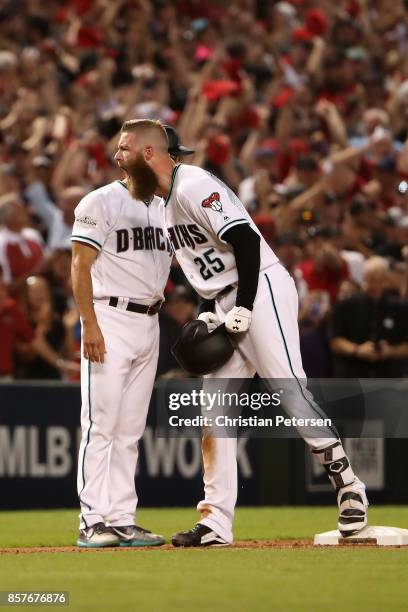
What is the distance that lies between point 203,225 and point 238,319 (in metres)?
0.60

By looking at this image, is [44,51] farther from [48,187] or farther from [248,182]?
[248,182]

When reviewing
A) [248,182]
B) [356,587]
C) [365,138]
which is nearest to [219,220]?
[356,587]

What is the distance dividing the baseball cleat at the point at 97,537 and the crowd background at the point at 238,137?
393 cm

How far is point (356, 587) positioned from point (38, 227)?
9.92 meters

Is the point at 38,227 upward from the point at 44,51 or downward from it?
downward

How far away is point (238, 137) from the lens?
688 inches

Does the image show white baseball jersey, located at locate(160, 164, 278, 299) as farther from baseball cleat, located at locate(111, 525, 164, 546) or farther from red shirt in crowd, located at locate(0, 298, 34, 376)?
red shirt in crowd, located at locate(0, 298, 34, 376)

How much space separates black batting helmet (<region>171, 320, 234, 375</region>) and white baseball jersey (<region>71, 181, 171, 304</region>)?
461 mm

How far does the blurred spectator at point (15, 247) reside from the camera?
46.0ft

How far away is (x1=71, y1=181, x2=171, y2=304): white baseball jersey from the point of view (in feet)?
27.5

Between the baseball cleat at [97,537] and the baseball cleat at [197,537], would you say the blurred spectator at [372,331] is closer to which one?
the baseball cleat at [197,537]

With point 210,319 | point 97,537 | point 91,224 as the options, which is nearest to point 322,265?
point 210,319

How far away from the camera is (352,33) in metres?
20.6

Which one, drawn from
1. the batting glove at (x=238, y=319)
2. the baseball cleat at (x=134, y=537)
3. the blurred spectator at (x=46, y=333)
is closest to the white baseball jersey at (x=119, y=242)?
the batting glove at (x=238, y=319)
